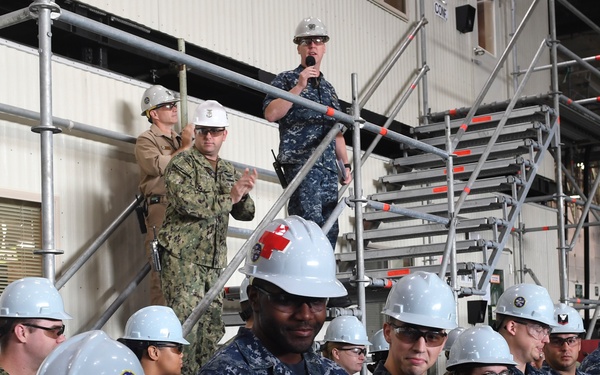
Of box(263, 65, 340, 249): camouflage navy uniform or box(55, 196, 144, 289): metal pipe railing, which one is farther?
box(263, 65, 340, 249): camouflage navy uniform

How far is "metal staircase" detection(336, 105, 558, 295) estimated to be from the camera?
877cm

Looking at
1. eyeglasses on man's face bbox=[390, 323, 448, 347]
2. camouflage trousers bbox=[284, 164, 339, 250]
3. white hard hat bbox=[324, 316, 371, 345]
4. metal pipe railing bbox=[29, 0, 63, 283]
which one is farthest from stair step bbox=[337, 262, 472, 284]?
metal pipe railing bbox=[29, 0, 63, 283]

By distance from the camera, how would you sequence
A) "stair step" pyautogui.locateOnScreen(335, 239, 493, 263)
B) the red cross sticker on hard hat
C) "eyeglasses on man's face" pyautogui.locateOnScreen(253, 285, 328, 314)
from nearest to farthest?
"eyeglasses on man's face" pyautogui.locateOnScreen(253, 285, 328, 314) → the red cross sticker on hard hat → "stair step" pyautogui.locateOnScreen(335, 239, 493, 263)

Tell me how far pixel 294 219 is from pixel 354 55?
783cm

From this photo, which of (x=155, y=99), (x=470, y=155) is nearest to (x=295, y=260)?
(x=155, y=99)

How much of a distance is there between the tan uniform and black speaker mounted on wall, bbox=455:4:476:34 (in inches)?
267

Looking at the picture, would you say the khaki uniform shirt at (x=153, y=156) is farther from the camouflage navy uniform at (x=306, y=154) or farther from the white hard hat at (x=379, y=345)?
the white hard hat at (x=379, y=345)

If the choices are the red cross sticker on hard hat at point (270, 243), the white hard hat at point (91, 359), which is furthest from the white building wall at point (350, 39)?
the white hard hat at point (91, 359)

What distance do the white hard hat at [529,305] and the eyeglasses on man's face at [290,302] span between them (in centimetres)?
311

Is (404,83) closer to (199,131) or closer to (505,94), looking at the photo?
(505,94)

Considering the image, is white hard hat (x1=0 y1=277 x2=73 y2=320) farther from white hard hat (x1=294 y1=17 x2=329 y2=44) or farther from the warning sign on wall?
the warning sign on wall

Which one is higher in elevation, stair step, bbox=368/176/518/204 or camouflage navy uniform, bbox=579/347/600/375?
stair step, bbox=368/176/518/204

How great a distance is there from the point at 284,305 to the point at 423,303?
5.41 ft

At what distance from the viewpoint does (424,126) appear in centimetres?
1153
